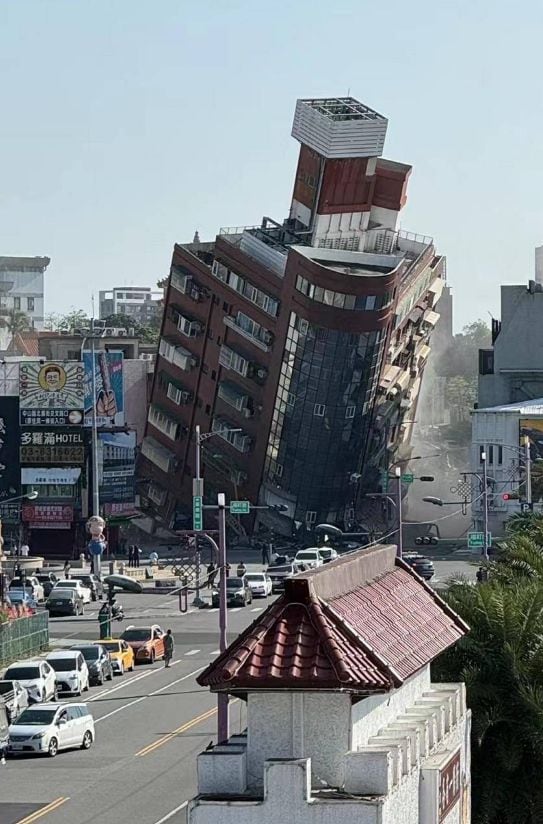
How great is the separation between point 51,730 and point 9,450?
84429mm

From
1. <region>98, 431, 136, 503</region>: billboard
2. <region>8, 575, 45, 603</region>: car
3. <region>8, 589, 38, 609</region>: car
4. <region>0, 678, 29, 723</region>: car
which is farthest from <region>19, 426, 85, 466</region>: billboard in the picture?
<region>0, 678, 29, 723</region>: car

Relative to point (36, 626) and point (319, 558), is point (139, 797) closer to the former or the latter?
point (36, 626)

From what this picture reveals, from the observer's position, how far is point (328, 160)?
141625 millimetres

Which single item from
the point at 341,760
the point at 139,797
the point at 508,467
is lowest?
the point at 139,797

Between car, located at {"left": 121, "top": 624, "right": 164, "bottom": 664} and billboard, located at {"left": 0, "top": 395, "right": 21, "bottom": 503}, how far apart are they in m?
60.4

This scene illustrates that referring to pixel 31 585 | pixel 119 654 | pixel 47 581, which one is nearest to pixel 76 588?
pixel 31 585

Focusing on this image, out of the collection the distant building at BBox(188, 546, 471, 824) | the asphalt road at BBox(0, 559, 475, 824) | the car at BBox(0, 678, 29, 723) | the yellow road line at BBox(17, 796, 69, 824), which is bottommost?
the yellow road line at BBox(17, 796, 69, 824)

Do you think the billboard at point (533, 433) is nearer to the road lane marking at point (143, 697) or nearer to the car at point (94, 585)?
the car at point (94, 585)

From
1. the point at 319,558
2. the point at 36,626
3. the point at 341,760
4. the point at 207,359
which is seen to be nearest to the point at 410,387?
the point at 207,359

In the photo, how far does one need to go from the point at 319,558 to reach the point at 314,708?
83.8 meters

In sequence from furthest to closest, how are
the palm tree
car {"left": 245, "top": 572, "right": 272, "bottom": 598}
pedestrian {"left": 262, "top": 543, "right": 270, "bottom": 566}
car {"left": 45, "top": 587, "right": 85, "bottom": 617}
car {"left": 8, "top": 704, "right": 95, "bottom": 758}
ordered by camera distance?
pedestrian {"left": 262, "top": 543, "right": 270, "bottom": 566}, car {"left": 245, "top": 572, "right": 272, "bottom": 598}, car {"left": 45, "top": 587, "right": 85, "bottom": 617}, car {"left": 8, "top": 704, "right": 95, "bottom": 758}, the palm tree

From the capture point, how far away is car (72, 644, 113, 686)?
65.2 metres

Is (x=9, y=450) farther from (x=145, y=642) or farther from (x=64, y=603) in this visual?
(x=145, y=642)

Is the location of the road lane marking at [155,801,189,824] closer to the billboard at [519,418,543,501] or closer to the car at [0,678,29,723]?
the car at [0,678,29,723]
